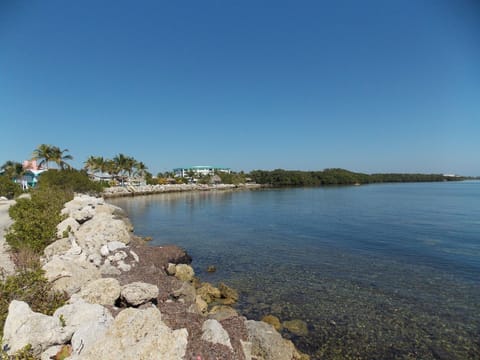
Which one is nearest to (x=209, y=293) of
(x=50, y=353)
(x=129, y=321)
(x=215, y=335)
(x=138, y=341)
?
(x=215, y=335)

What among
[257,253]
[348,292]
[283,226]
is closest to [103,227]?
[257,253]

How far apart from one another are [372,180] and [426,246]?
166329mm

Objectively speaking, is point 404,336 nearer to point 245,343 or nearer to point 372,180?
point 245,343

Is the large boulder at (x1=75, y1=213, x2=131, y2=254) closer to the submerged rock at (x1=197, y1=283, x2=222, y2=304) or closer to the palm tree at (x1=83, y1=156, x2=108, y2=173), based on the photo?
the submerged rock at (x1=197, y1=283, x2=222, y2=304)

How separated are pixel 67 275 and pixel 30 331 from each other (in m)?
2.61

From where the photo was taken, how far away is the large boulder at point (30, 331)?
167 inches

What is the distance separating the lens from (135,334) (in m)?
4.59

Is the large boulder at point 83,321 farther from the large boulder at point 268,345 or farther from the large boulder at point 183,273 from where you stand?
the large boulder at point 183,273

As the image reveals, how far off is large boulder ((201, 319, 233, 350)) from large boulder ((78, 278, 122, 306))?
267 cm

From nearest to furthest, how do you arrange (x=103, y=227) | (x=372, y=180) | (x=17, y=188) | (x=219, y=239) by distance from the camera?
(x=103, y=227) < (x=219, y=239) < (x=17, y=188) < (x=372, y=180)

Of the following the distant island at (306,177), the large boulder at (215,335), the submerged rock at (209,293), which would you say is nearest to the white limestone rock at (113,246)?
the submerged rock at (209,293)

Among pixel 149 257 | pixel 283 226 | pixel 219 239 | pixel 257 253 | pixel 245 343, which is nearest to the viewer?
pixel 245 343

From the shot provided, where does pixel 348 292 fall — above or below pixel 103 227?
below

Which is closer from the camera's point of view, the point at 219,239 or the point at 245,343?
the point at 245,343
